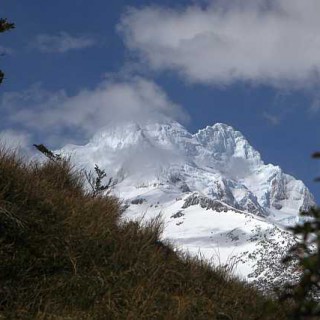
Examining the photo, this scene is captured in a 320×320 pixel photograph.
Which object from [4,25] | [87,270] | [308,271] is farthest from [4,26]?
[308,271]

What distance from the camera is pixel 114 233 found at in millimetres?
7434

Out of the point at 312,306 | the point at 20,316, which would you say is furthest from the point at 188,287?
the point at 312,306

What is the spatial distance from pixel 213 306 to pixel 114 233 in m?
1.60

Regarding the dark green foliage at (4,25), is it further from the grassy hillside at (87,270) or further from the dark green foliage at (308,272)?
the dark green foliage at (308,272)

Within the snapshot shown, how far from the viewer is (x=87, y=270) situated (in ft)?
20.9

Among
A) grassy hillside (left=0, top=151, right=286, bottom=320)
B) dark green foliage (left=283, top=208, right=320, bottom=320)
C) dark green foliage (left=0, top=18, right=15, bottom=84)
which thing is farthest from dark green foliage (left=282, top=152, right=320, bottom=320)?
dark green foliage (left=0, top=18, right=15, bottom=84)

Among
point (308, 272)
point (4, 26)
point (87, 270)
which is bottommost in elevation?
point (308, 272)

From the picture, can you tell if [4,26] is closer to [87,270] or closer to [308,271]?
[87,270]

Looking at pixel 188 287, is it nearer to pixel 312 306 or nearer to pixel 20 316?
pixel 20 316

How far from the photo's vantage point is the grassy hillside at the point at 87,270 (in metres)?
5.70

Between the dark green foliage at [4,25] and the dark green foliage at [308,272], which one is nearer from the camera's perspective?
the dark green foliage at [308,272]

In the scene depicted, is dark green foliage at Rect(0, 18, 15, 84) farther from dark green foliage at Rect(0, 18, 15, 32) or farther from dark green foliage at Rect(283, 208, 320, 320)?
dark green foliage at Rect(283, 208, 320, 320)

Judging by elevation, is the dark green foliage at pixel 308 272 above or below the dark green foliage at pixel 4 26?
below

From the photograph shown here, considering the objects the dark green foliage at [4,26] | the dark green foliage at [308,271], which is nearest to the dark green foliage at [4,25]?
the dark green foliage at [4,26]
